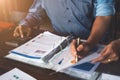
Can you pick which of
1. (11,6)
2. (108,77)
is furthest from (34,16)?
(11,6)

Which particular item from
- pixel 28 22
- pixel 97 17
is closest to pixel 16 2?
pixel 28 22

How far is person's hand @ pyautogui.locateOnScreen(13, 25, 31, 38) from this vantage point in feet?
4.97

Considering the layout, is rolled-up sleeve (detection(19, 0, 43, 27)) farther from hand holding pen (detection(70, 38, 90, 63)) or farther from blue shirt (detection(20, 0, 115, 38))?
hand holding pen (detection(70, 38, 90, 63))

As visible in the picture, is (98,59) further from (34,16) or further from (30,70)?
(34,16)

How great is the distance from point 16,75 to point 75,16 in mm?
780

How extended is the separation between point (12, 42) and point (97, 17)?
590mm

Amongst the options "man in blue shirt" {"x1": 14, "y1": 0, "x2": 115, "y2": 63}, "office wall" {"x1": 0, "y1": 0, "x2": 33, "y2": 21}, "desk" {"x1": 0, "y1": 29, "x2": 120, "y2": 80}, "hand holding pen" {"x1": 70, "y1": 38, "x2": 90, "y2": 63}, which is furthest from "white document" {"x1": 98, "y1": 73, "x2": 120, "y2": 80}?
"office wall" {"x1": 0, "y1": 0, "x2": 33, "y2": 21}

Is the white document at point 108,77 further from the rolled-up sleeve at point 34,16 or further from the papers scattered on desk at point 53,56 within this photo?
the rolled-up sleeve at point 34,16

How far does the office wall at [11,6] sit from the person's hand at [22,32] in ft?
6.23

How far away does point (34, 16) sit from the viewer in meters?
1.80

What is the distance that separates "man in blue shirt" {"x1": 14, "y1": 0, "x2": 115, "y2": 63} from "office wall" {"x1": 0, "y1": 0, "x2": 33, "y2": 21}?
1.62 m

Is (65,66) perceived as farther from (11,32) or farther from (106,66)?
(11,32)

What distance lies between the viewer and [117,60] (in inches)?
46.4

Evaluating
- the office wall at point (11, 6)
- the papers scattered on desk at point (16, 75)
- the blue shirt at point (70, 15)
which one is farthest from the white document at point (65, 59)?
the office wall at point (11, 6)
